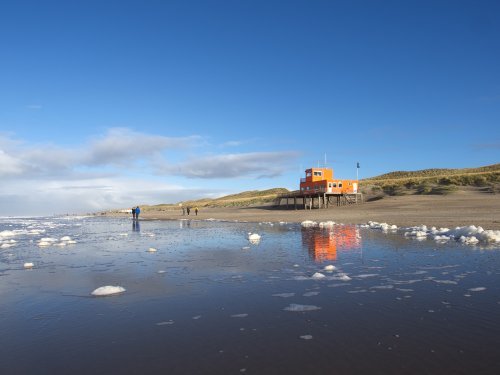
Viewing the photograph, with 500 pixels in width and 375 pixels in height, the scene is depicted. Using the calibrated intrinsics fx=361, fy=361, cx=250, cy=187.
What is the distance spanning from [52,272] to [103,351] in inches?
275

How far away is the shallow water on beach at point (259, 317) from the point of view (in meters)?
4.23

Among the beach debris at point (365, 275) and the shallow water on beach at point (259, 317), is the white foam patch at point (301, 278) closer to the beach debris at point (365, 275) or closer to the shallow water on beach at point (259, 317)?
the shallow water on beach at point (259, 317)

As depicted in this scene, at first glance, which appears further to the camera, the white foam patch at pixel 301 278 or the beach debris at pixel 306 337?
the white foam patch at pixel 301 278

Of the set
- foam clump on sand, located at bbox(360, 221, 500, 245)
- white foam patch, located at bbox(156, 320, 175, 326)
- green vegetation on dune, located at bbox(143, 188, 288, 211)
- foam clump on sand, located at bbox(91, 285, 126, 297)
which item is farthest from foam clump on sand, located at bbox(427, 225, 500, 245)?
green vegetation on dune, located at bbox(143, 188, 288, 211)

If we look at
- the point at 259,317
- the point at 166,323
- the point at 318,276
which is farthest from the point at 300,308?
the point at 318,276

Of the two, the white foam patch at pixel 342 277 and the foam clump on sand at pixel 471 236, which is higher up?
the foam clump on sand at pixel 471 236

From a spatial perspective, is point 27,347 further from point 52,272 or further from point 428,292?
point 428,292

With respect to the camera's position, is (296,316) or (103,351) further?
(296,316)

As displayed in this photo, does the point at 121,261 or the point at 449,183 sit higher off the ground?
the point at 449,183

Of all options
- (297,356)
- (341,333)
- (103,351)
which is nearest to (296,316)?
(341,333)

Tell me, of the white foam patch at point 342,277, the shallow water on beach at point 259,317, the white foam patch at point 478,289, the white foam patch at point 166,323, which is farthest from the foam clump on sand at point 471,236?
the white foam patch at point 166,323

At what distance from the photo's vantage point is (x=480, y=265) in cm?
962

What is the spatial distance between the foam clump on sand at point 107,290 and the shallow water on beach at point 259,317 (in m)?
0.24

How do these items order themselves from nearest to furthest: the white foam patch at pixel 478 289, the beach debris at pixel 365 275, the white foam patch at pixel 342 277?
the white foam patch at pixel 478 289, the white foam patch at pixel 342 277, the beach debris at pixel 365 275
